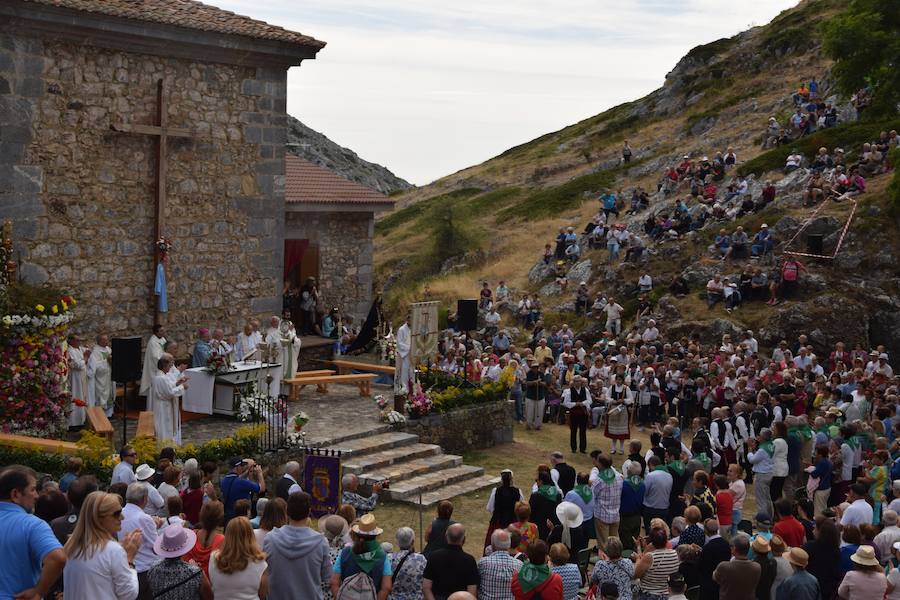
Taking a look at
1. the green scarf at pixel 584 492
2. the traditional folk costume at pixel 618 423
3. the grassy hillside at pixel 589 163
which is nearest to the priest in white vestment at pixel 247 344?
the traditional folk costume at pixel 618 423

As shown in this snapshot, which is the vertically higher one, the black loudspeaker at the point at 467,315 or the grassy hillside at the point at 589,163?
the grassy hillside at the point at 589,163

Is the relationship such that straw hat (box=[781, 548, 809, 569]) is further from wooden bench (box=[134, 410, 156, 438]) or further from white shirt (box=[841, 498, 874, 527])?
wooden bench (box=[134, 410, 156, 438])

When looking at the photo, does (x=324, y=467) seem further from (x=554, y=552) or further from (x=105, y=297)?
(x=105, y=297)

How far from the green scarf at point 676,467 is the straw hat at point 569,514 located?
1688mm

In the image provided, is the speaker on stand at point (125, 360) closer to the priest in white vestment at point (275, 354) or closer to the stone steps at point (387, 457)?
the stone steps at point (387, 457)

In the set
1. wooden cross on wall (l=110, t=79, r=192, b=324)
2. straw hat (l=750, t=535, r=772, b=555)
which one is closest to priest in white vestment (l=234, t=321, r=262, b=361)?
wooden cross on wall (l=110, t=79, r=192, b=324)

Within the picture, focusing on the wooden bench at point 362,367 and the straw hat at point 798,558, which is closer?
the straw hat at point 798,558

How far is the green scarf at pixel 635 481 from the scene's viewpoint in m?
12.7

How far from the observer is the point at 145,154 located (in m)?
17.8

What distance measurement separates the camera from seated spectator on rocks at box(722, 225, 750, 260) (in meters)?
29.8

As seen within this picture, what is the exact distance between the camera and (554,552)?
8617 mm

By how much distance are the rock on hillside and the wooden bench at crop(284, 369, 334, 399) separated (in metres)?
33.6

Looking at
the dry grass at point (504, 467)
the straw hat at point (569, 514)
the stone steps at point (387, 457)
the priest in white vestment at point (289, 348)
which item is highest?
the priest in white vestment at point (289, 348)

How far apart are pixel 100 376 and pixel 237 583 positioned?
967 centimetres
